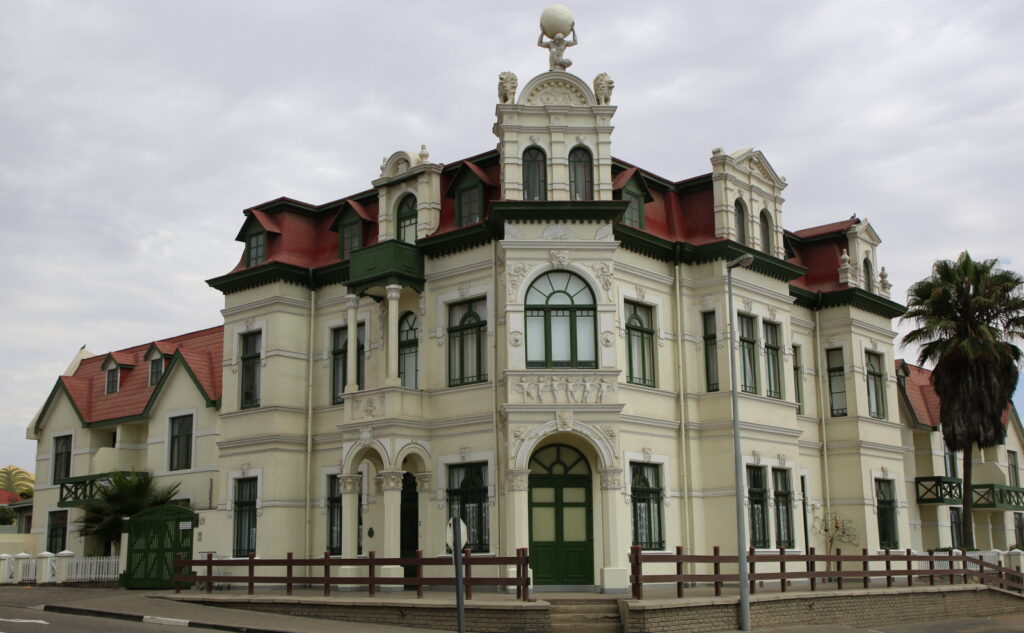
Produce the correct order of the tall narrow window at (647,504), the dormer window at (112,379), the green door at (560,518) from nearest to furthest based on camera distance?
1. the green door at (560,518)
2. the tall narrow window at (647,504)
3. the dormer window at (112,379)

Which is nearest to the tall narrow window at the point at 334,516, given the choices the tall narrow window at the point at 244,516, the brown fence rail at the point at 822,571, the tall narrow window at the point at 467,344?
the tall narrow window at the point at 244,516

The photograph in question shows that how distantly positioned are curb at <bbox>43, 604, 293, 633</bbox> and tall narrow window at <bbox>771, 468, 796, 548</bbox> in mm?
14977

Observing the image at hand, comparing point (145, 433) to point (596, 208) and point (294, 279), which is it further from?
point (596, 208)

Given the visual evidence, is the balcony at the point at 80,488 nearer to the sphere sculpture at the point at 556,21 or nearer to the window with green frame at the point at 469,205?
the window with green frame at the point at 469,205

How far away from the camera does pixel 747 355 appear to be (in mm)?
29375

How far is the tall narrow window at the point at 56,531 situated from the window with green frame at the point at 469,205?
65.5ft

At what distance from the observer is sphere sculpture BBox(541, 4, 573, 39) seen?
2750 cm

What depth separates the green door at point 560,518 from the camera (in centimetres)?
2469

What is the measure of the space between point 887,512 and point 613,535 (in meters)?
13.9

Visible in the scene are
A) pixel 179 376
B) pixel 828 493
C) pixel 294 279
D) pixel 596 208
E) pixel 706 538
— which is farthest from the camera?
pixel 179 376

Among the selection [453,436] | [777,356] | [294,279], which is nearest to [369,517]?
[453,436]

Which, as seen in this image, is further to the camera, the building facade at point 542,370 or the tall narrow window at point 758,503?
the tall narrow window at point 758,503

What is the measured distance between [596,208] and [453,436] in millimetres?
6713

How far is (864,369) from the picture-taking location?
3381cm
